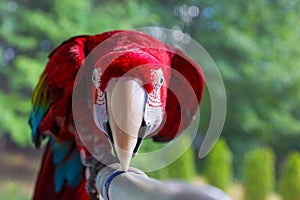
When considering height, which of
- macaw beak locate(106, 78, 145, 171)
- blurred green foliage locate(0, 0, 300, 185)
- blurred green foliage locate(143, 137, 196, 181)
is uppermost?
blurred green foliage locate(0, 0, 300, 185)

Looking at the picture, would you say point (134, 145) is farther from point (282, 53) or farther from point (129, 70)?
point (282, 53)

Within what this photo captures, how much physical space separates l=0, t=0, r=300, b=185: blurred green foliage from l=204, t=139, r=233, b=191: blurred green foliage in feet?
0.14

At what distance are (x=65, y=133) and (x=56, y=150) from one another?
32 mm

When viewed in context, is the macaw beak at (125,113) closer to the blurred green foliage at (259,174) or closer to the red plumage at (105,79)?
the red plumage at (105,79)

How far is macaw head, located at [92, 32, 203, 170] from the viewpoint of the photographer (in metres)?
0.34

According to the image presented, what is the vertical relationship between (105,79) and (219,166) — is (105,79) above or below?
below

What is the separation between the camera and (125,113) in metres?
0.34

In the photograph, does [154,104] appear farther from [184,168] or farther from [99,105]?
[184,168]

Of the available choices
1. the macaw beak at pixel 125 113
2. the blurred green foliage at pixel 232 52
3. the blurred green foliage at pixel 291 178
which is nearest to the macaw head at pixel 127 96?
the macaw beak at pixel 125 113

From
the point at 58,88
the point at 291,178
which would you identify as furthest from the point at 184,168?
the point at 58,88

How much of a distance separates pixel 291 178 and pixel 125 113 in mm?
825

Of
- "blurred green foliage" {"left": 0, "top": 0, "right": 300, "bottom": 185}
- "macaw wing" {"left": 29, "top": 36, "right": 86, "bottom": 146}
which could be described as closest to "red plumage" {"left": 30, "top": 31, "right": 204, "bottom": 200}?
"macaw wing" {"left": 29, "top": 36, "right": 86, "bottom": 146}

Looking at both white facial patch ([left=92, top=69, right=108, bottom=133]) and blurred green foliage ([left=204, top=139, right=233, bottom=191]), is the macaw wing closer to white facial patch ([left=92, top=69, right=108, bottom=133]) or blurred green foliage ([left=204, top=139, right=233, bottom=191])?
white facial patch ([left=92, top=69, right=108, bottom=133])

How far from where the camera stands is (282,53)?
3.53ft
